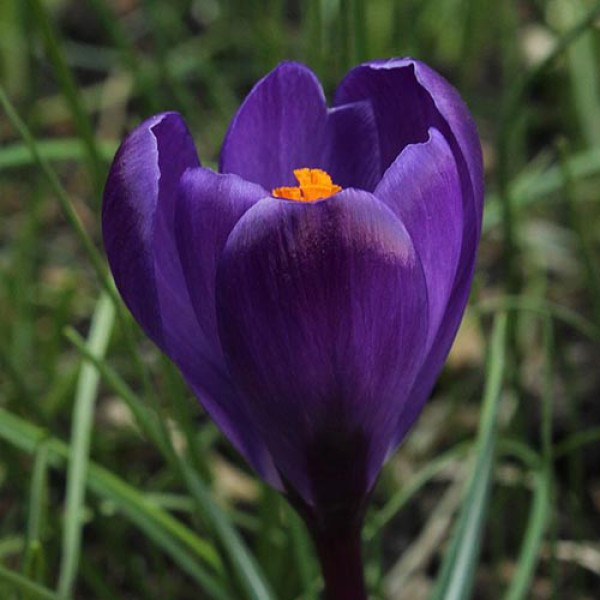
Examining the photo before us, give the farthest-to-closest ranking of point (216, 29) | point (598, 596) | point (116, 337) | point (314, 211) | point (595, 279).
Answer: point (216, 29)
point (116, 337)
point (598, 596)
point (595, 279)
point (314, 211)

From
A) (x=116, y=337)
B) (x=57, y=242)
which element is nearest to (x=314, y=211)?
(x=116, y=337)

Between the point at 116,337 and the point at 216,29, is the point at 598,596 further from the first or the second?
the point at 216,29

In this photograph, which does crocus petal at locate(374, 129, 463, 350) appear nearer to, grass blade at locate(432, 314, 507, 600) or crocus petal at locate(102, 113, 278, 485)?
crocus petal at locate(102, 113, 278, 485)

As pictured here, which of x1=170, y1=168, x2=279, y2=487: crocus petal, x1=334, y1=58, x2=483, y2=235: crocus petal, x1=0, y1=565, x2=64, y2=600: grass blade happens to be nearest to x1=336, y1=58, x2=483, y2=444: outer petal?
x1=334, y1=58, x2=483, y2=235: crocus petal

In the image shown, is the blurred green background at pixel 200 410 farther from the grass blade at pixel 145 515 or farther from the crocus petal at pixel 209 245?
the crocus petal at pixel 209 245

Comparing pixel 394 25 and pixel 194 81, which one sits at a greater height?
pixel 394 25

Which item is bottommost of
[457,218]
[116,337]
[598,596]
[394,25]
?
[598,596]

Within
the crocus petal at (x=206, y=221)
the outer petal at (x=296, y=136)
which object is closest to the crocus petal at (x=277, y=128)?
the outer petal at (x=296, y=136)
